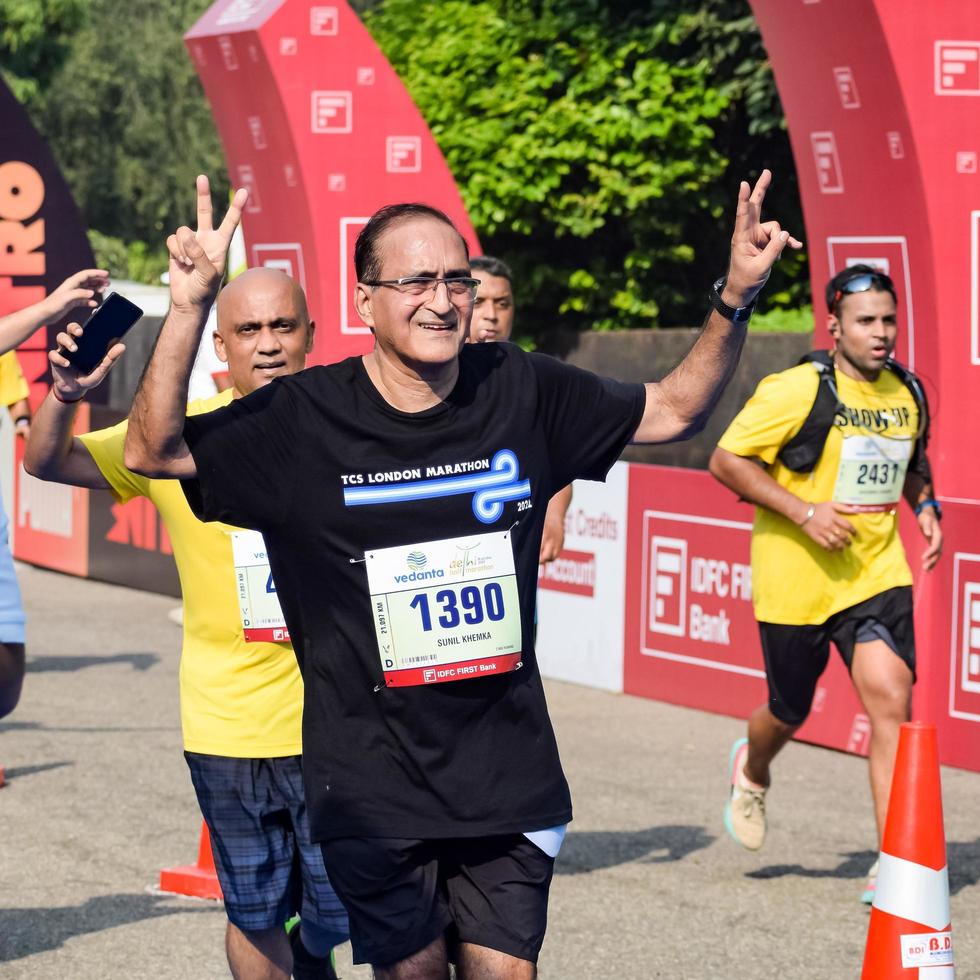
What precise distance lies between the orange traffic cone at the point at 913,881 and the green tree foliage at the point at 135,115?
43.6 m

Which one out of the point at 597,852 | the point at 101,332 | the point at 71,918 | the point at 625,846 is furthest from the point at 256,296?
the point at 625,846

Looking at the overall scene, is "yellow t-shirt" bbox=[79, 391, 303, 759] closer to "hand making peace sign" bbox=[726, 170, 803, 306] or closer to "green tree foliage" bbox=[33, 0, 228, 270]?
"hand making peace sign" bbox=[726, 170, 803, 306]

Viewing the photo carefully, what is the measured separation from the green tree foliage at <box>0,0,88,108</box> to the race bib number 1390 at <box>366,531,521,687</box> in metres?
32.3

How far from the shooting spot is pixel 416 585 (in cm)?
352

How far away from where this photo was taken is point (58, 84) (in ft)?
153

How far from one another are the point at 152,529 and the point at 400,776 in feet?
37.1

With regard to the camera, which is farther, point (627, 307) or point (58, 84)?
point (58, 84)

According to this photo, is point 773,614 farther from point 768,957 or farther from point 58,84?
point 58,84

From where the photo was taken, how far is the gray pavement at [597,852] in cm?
577

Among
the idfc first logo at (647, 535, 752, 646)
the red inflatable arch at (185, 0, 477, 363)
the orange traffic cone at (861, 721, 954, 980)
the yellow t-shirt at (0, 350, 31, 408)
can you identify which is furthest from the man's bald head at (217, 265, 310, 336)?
the red inflatable arch at (185, 0, 477, 363)

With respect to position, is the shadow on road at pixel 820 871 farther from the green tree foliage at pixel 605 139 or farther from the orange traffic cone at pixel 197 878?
the green tree foliage at pixel 605 139

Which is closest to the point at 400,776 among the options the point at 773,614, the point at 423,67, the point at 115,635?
the point at 773,614

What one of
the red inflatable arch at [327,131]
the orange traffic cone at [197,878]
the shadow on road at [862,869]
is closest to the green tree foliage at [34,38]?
the red inflatable arch at [327,131]

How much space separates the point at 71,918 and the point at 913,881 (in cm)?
280
